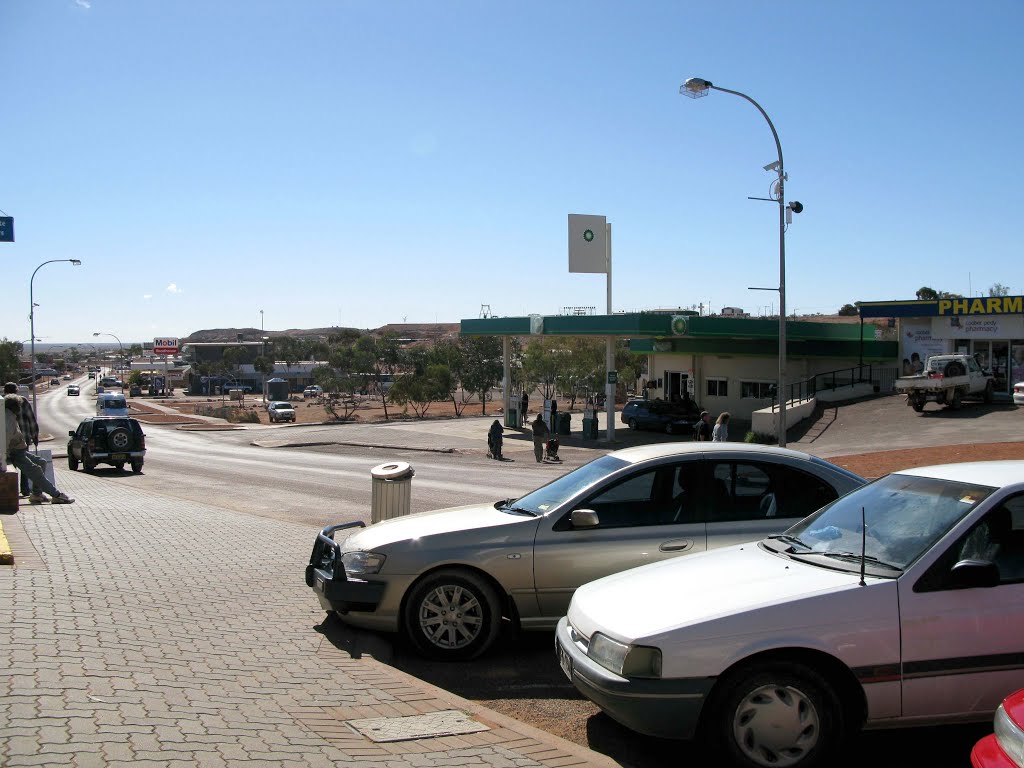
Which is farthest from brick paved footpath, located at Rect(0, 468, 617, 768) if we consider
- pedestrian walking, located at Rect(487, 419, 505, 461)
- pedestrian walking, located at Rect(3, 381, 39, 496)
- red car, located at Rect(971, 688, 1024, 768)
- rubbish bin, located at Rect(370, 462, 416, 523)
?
pedestrian walking, located at Rect(487, 419, 505, 461)

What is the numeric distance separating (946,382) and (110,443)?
1061 inches

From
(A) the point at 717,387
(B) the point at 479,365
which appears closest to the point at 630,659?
(A) the point at 717,387

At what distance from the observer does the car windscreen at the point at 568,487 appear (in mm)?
6934

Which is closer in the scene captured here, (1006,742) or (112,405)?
(1006,742)

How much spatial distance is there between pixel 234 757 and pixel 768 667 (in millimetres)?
2636

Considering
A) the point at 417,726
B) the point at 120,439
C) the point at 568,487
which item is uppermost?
the point at 568,487

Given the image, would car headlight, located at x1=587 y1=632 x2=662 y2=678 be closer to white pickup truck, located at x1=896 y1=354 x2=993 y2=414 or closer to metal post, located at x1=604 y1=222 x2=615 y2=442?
metal post, located at x1=604 y1=222 x2=615 y2=442

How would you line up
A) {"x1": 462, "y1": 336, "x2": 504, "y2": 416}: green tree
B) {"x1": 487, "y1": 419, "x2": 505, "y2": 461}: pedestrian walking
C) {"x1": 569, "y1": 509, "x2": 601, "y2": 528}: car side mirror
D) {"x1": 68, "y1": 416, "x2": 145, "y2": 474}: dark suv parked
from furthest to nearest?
1. {"x1": 462, "y1": 336, "x2": 504, "y2": 416}: green tree
2. {"x1": 487, "y1": 419, "x2": 505, "y2": 461}: pedestrian walking
3. {"x1": 68, "y1": 416, "x2": 145, "y2": 474}: dark suv parked
4. {"x1": 569, "y1": 509, "x2": 601, "y2": 528}: car side mirror

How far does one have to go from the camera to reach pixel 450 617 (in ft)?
21.9

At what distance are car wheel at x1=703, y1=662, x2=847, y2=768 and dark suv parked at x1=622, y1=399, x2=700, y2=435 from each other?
1281 inches

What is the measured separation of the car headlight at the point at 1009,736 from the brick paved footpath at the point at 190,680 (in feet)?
6.25

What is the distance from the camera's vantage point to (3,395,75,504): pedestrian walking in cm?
1326

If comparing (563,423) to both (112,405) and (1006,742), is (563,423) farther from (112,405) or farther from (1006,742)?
(1006,742)

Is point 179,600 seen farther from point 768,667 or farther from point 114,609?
point 768,667
